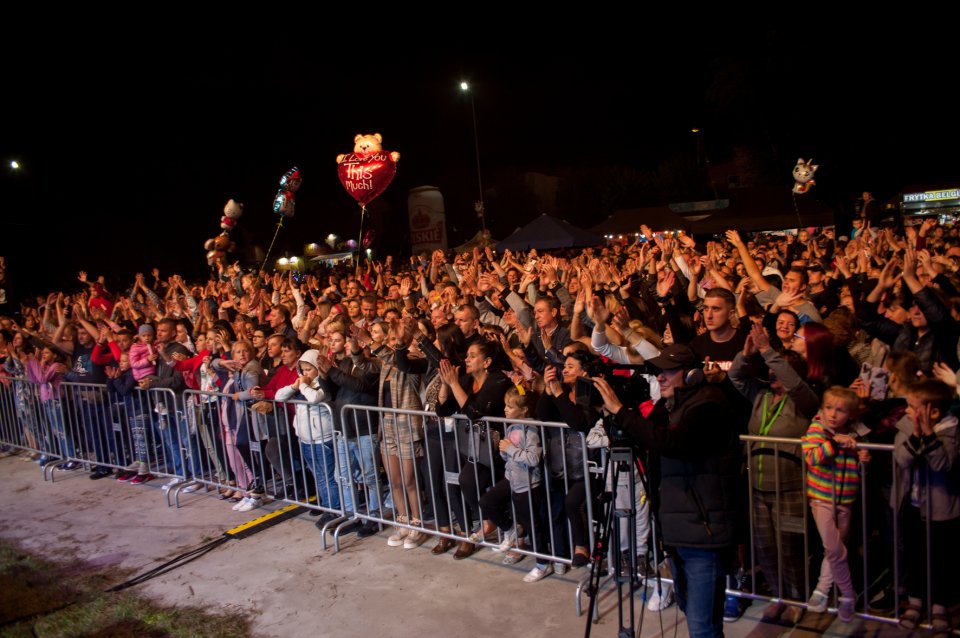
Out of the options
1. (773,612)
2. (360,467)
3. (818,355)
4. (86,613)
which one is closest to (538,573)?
(773,612)

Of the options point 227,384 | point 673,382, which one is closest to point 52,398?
point 227,384

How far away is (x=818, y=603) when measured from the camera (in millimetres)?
3936

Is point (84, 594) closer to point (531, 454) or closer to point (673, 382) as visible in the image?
point (531, 454)

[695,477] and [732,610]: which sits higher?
[695,477]

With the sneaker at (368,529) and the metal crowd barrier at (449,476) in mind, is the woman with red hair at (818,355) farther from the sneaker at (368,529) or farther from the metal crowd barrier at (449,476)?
the sneaker at (368,529)

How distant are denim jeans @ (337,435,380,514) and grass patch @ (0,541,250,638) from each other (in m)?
1.59

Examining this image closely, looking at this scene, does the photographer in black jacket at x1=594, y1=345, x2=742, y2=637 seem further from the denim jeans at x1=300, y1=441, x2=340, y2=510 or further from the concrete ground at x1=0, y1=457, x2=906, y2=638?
the denim jeans at x1=300, y1=441, x2=340, y2=510

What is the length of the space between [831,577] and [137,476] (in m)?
7.46

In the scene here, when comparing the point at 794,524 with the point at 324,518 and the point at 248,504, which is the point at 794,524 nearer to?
the point at 324,518

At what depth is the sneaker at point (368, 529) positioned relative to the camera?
586 centimetres

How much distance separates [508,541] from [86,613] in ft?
10.4

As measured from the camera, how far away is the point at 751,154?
40.3 meters

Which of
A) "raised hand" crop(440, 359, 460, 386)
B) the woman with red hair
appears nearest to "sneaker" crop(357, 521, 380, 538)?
"raised hand" crop(440, 359, 460, 386)

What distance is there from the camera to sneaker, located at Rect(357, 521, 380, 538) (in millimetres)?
5859
